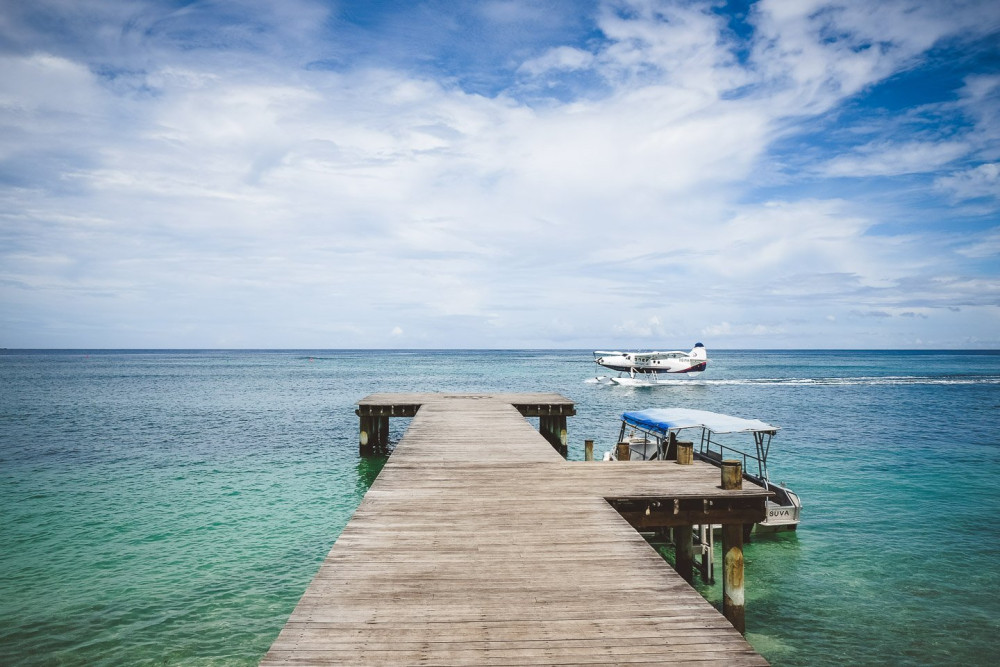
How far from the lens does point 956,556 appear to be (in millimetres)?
13977

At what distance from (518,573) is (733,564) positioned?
5.17 metres

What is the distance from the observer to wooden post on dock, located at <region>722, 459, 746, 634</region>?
9.64 metres

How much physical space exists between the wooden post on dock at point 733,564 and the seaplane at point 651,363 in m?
63.2

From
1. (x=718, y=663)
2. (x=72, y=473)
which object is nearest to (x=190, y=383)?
(x=72, y=473)

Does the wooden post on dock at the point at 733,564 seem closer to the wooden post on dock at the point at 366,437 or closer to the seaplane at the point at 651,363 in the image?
the wooden post on dock at the point at 366,437

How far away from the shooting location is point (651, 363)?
251 feet

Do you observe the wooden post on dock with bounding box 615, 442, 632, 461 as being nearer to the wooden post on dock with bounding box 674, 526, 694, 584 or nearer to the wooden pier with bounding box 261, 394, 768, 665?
the wooden pier with bounding box 261, 394, 768, 665

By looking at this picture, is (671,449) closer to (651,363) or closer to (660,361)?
(651,363)

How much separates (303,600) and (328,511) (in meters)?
12.1

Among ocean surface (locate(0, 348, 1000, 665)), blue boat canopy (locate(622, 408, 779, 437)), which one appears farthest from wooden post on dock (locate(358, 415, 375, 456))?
blue boat canopy (locate(622, 408, 779, 437))

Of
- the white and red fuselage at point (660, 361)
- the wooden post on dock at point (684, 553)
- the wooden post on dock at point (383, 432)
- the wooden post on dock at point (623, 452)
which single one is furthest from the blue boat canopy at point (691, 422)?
the white and red fuselage at point (660, 361)

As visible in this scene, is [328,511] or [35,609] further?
[328,511]

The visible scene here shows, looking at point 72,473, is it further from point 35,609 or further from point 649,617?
point 649,617

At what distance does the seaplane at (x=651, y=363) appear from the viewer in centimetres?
7344
